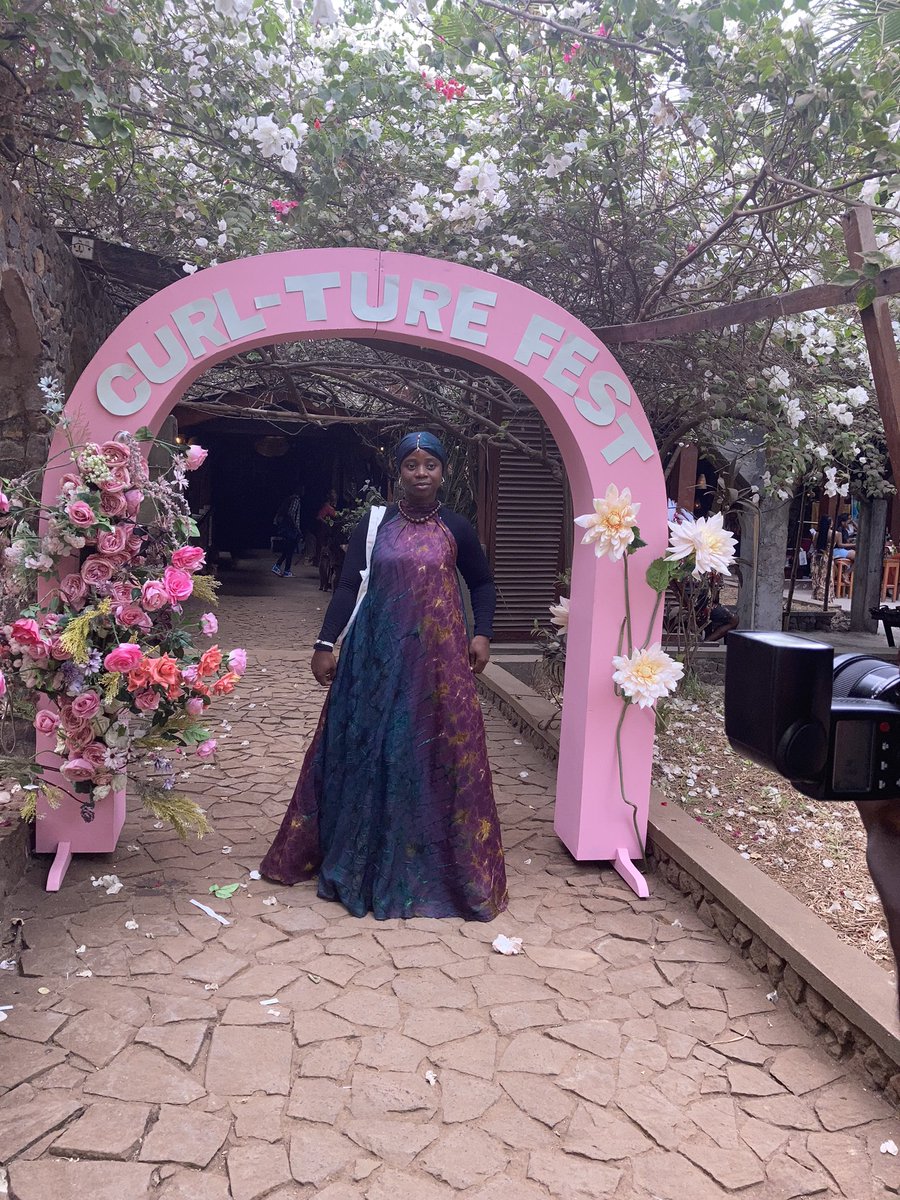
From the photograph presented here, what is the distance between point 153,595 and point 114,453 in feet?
1.85

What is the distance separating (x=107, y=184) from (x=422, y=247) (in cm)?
172

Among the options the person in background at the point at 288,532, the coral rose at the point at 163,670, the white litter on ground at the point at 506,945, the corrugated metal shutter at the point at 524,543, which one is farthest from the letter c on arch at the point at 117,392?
the person in background at the point at 288,532

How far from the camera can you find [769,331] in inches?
174

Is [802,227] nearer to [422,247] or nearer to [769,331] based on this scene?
[769,331]

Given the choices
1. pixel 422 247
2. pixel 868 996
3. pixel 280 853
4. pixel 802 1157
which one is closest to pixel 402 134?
pixel 422 247

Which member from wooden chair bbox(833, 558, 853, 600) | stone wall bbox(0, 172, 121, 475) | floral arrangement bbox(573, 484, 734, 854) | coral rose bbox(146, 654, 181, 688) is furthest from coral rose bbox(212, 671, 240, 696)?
wooden chair bbox(833, 558, 853, 600)

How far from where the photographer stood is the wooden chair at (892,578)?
14.9 metres

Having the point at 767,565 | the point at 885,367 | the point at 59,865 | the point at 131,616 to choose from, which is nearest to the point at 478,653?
the point at 131,616

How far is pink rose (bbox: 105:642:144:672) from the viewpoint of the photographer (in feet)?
10.5

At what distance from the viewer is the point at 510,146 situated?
15.4ft

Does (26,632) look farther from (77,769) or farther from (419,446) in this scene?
(419,446)

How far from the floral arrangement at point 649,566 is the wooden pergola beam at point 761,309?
0.74 m

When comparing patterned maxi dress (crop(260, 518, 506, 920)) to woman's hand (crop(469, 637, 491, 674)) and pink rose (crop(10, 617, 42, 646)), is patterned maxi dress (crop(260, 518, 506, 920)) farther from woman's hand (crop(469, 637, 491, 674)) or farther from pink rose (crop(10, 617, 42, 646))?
pink rose (crop(10, 617, 42, 646))

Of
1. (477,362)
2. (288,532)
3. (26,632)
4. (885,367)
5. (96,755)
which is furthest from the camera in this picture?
(288,532)
